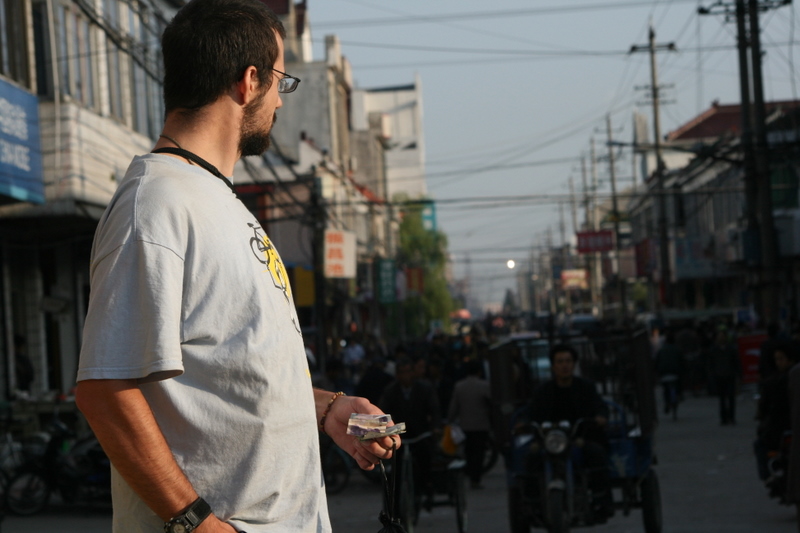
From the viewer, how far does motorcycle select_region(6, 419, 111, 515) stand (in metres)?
13.6

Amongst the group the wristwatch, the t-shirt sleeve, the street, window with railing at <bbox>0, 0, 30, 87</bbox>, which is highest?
window with railing at <bbox>0, 0, 30, 87</bbox>

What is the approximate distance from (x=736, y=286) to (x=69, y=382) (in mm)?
35366

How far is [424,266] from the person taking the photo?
273 ft

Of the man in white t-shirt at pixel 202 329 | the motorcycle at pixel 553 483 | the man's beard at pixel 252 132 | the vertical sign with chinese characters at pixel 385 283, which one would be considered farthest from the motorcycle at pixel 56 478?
the vertical sign with chinese characters at pixel 385 283

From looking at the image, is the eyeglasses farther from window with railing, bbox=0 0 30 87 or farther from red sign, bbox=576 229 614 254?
red sign, bbox=576 229 614 254

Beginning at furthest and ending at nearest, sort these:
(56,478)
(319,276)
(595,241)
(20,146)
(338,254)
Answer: (595,241) < (338,254) < (319,276) < (20,146) < (56,478)

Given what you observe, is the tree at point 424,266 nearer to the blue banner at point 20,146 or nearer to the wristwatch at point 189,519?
the blue banner at point 20,146

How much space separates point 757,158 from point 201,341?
82.1 feet

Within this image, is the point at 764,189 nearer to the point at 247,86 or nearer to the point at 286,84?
the point at 286,84

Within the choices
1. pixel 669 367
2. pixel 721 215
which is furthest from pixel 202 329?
pixel 721 215

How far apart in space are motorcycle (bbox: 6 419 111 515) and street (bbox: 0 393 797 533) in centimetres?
20

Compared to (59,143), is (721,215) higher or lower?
higher

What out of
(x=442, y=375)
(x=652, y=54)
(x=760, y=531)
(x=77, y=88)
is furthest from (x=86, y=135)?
(x=652, y=54)

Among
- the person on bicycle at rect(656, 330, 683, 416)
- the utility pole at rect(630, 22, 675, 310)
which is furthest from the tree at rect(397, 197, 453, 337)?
the person on bicycle at rect(656, 330, 683, 416)
